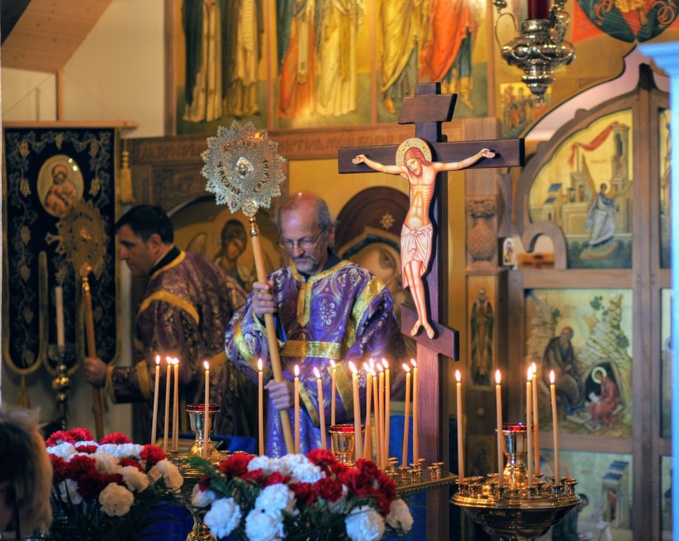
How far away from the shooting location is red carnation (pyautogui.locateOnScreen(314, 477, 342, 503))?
3182 millimetres

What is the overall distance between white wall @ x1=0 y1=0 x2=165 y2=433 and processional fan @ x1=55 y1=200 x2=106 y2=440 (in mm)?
413

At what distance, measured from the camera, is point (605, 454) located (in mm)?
6828

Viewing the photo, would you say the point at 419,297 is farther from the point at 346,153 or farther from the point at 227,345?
the point at 227,345

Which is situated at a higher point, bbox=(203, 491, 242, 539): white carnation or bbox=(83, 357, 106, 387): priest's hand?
bbox=(83, 357, 106, 387): priest's hand

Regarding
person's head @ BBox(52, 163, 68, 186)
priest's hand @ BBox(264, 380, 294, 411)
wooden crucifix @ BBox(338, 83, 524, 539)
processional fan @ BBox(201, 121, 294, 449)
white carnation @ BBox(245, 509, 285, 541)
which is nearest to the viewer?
white carnation @ BBox(245, 509, 285, 541)

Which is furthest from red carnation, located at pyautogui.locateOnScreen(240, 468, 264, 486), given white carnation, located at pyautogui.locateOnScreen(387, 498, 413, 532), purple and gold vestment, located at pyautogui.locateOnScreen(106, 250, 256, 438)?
purple and gold vestment, located at pyautogui.locateOnScreen(106, 250, 256, 438)

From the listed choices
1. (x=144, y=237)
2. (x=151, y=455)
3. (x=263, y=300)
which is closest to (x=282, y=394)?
(x=263, y=300)

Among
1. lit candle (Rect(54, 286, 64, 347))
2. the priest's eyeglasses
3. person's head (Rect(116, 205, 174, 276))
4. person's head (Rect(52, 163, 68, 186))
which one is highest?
person's head (Rect(52, 163, 68, 186))

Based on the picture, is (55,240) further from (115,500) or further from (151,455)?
(115,500)

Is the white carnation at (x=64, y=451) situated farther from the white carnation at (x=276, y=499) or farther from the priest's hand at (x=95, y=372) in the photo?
the priest's hand at (x=95, y=372)

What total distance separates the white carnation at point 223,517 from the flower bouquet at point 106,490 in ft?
1.13

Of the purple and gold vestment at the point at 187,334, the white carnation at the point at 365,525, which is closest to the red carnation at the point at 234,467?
the white carnation at the point at 365,525

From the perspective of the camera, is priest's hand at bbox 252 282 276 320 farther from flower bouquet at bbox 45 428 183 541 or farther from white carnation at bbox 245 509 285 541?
white carnation at bbox 245 509 285 541

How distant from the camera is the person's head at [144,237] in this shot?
695 cm
